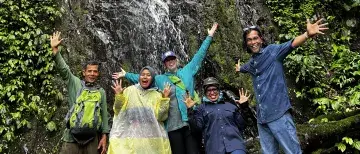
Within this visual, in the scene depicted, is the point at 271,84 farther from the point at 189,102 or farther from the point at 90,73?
the point at 90,73

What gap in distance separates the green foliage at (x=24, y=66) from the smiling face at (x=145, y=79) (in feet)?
11.9

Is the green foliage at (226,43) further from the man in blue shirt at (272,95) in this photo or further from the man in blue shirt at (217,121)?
the man in blue shirt at (272,95)

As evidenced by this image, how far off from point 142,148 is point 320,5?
8113 millimetres

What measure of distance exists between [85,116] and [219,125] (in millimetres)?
1874

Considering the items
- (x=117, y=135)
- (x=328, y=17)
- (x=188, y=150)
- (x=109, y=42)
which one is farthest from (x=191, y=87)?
(x=328, y=17)

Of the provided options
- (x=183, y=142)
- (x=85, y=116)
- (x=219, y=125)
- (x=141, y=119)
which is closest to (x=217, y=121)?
(x=219, y=125)

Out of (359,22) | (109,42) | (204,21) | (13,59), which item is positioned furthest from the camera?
(359,22)

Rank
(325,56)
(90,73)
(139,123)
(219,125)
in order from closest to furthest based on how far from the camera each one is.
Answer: (139,123)
(219,125)
(90,73)
(325,56)

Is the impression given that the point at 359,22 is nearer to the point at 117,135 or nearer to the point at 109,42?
the point at 109,42

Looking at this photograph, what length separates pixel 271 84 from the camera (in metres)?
4.78

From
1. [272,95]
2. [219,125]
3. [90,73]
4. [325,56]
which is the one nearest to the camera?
[272,95]

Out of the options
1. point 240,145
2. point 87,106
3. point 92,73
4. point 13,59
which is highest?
point 13,59

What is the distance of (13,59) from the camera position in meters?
8.10

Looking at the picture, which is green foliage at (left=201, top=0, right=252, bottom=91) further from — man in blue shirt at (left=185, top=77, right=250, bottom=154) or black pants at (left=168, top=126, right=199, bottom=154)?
black pants at (left=168, top=126, right=199, bottom=154)
